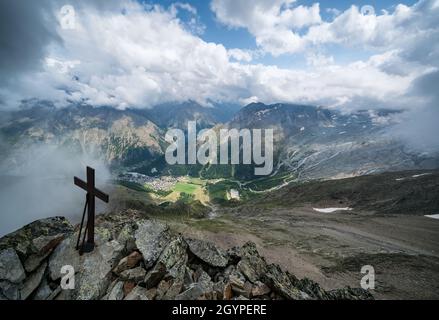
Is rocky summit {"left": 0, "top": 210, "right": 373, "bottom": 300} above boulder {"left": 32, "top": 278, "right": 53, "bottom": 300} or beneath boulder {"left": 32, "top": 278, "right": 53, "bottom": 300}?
above

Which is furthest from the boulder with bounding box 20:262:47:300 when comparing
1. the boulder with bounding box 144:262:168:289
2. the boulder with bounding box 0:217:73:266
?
the boulder with bounding box 144:262:168:289

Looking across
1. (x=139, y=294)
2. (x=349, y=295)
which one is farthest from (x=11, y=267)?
(x=349, y=295)

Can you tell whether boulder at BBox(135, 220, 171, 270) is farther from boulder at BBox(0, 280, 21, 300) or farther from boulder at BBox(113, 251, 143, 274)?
boulder at BBox(0, 280, 21, 300)

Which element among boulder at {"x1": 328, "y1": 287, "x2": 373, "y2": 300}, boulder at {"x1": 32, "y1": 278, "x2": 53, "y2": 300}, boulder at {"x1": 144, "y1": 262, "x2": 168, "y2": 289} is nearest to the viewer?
boulder at {"x1": 144, "y1": 262, "x2": 168, "y2": 289}

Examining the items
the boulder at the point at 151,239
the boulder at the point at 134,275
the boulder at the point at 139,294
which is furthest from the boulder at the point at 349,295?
the boulder at the point at 134,275

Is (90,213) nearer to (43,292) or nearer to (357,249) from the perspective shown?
(43,292)
